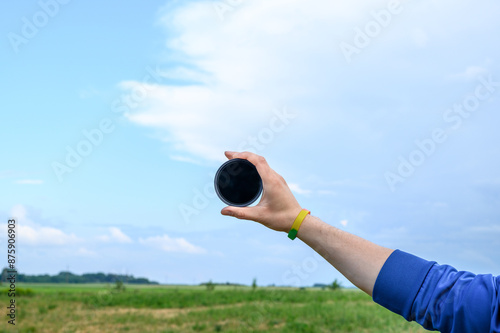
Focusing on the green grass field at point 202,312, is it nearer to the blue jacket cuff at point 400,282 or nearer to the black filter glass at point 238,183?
the black filter glass at point 238,183

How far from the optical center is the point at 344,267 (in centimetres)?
165

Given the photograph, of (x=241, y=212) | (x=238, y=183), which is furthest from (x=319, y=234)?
(x=238, y=183)

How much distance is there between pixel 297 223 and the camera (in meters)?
1.78

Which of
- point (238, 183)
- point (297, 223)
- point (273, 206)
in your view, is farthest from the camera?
point (238, 183)

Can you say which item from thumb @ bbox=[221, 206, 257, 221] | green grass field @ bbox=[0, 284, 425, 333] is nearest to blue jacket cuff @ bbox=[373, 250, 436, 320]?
thumb @ bbox=[221, 206, 257, 221]

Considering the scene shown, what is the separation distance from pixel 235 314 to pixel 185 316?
139 cm

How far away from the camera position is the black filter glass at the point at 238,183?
2.28 m

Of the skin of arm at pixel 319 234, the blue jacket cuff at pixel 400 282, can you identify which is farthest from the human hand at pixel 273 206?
the blue jacket cuff at pixel 400 282

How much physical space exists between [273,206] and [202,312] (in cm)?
1217

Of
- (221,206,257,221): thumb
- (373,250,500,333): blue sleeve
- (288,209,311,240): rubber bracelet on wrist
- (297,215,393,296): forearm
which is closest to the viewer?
(373,250,500,333): blue sleeve

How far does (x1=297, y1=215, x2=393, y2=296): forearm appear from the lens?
1602 millimetres

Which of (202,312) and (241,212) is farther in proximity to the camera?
(202,312)

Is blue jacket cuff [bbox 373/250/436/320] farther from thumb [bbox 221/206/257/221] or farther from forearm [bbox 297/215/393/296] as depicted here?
thumb [bbox 221/206/257/221]

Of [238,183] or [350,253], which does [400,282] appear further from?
[238,183]
